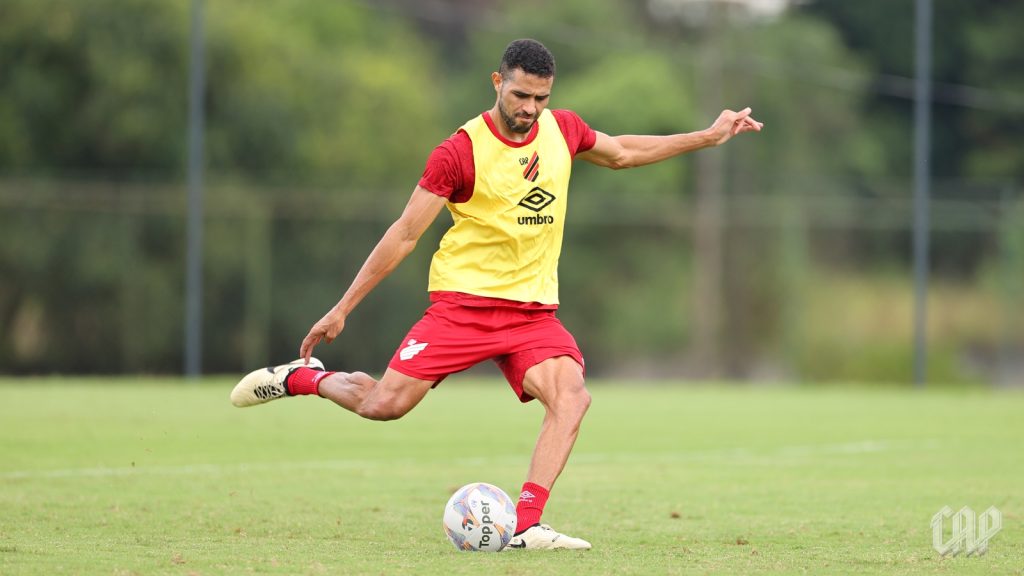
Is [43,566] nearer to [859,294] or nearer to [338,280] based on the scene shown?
[338,280]

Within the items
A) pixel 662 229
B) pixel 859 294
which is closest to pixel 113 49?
pixel 662 229

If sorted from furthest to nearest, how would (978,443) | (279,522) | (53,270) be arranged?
(53,270), (978,443), (279,522)

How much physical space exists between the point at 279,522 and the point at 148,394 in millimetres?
13912

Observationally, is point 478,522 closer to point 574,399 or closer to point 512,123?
point 574,399

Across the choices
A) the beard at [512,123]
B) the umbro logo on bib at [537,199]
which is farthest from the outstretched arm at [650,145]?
the beard at [512,123]

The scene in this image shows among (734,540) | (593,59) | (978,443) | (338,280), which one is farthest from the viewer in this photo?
(593,59)

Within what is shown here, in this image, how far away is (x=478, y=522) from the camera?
768 cm

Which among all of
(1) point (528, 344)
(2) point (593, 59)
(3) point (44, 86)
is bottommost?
(1) point (528, 344)

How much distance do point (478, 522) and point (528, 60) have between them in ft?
7.41

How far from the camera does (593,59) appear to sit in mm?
50750

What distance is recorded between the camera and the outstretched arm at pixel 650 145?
28.3 feet

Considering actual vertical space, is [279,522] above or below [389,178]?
below

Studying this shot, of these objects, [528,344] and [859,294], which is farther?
[859,294]

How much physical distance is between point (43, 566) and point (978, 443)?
34.9 ft
